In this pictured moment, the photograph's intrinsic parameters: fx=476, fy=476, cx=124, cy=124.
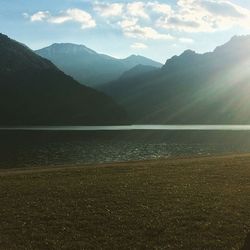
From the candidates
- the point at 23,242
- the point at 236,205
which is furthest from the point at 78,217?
the point at 236,205

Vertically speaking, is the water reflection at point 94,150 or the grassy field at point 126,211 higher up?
the grassy field at point 126,211

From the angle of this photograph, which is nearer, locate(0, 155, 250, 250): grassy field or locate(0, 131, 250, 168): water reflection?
locate(0, 155, 250, 250): grassy field

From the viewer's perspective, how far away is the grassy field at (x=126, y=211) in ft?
69.5

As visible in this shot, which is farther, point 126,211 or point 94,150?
point 94,150

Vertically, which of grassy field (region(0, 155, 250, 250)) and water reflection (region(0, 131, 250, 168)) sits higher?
grassy field (region(0, 155, 250, 250))

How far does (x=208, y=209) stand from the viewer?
26109mm

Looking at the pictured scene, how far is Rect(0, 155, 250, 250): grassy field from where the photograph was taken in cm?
2117

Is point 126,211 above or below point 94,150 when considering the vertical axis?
above

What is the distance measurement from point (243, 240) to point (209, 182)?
14.0 m

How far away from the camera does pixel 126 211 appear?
2584 cm

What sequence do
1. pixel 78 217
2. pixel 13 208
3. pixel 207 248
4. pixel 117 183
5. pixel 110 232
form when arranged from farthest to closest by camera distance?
pixel 117 183 < pixel 13 208 < pixel 78 217 < pixel 110 232 < pixel 207 248

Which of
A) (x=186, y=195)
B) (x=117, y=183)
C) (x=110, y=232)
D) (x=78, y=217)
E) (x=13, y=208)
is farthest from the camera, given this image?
(x=117, y=183)

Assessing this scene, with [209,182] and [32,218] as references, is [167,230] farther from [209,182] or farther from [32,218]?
[209,182]

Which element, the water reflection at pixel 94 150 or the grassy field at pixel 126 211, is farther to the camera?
the water reflection at pixel 94 150
